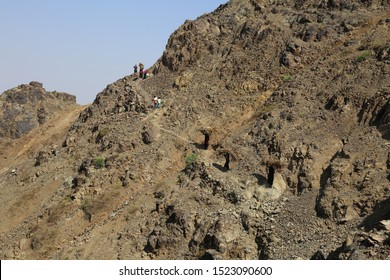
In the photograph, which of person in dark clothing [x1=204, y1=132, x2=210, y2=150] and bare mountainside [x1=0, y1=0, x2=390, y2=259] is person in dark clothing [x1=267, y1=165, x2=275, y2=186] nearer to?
bare mountainside [x1=0, y1=0, x2=390, y2=259]

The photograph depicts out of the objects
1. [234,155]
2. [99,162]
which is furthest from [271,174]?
[99,162]

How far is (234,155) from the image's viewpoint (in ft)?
85.8

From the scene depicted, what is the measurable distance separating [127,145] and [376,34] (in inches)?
703

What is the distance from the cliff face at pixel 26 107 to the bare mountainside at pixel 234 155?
1169 centimetres

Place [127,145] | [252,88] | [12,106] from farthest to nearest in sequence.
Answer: [12,106] < [252,88] < [127,145]

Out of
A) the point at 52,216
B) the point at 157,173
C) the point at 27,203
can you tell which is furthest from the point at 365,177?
the point at 27,203

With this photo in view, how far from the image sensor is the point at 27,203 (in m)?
30.4

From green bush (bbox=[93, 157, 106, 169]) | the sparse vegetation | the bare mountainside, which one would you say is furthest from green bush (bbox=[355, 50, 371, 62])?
green bush (bbox=[93, 157, 106, 169])

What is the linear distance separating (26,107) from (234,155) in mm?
35341

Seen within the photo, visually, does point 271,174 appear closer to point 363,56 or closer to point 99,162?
point 363,56

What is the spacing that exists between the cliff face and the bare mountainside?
38.3 ft

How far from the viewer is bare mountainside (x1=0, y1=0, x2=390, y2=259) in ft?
70.2

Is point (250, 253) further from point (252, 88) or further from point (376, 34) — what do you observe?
point (376, 34)

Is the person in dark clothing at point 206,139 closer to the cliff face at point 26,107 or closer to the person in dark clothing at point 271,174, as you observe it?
the person in dark clothing at point 271,174
